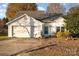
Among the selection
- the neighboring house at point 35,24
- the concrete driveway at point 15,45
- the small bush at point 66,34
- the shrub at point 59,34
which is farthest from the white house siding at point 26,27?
the small bush at point 66,34

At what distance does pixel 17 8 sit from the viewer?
18.9 ft

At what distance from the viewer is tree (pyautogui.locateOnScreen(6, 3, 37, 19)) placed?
5750 mm

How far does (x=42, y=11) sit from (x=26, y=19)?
0.29m

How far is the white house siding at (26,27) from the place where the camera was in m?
5.82

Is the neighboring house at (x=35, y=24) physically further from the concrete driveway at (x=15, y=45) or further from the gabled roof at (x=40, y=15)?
the concrete driveway at (x=15, y=45)

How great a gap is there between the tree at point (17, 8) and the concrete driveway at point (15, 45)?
41 cm

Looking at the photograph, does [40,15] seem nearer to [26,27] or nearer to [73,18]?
[26,27]

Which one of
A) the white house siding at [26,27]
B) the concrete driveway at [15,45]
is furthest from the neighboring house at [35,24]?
the concrete driveway at [15,45]

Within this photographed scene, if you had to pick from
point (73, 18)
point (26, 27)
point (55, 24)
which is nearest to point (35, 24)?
point (26, 27)

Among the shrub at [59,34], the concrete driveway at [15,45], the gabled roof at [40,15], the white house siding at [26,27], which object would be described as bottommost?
the concrete driveway at [15,45]

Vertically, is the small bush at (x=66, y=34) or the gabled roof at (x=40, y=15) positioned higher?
the gabled roof at (x=40, y=15)

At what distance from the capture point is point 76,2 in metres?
Answer: 5.78

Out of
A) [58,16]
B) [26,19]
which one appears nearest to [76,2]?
[58,16]

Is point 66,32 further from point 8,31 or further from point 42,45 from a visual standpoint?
point 8,31
